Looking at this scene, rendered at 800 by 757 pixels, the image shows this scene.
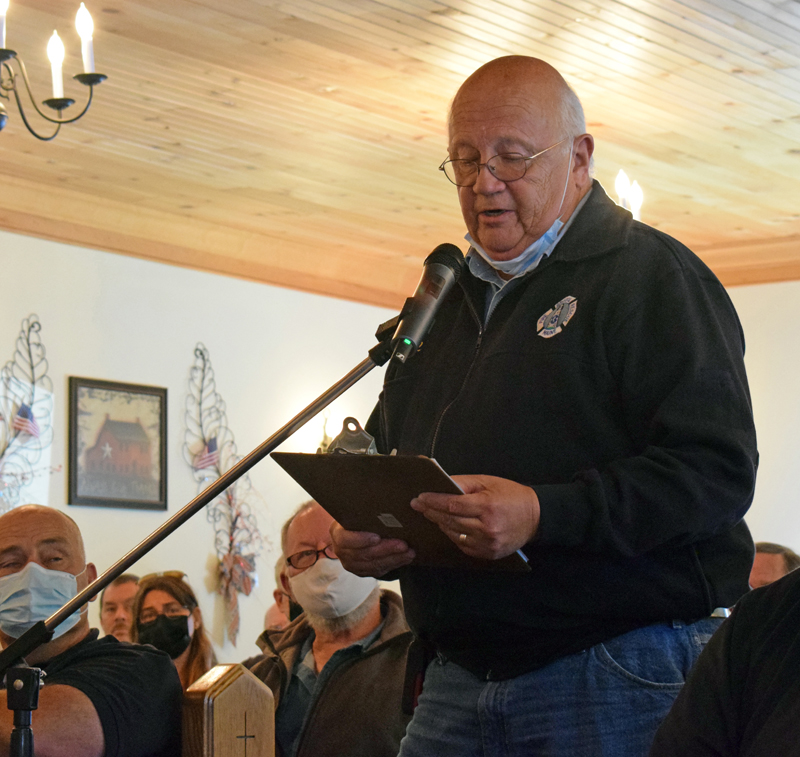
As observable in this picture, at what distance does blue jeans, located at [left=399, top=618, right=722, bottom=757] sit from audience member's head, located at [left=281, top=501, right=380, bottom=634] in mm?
1522

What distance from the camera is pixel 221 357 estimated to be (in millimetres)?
7492

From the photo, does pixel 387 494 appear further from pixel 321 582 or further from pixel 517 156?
pixel 321 582

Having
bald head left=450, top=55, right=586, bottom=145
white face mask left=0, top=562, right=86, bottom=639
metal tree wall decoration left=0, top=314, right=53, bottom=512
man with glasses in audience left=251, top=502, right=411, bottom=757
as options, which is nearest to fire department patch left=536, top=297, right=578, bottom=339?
bald head left=450, top=55, right=586, bottom=145

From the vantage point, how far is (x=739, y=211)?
23.5 feet

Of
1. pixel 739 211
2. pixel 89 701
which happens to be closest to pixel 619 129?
pixel 739 211

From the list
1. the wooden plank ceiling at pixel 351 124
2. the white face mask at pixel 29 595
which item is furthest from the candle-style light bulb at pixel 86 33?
the white face mask at pixel 29 595

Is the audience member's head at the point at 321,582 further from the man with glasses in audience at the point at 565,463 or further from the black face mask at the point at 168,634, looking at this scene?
the man with glasses in audience at the point at 565,463

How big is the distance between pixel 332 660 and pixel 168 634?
1905mm

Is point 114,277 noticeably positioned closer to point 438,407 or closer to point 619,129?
point 619,129

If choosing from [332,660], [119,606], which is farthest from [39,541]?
[119,606]

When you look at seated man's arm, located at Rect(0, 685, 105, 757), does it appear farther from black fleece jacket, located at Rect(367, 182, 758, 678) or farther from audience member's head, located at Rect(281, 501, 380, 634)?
audience member's head, located at Rect(281, 501, 380, 634)

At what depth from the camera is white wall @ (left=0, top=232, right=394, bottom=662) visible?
6598mm

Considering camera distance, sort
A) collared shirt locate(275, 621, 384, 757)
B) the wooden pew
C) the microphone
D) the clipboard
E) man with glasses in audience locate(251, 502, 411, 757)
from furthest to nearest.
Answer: collared shirt locate(275, 621, 384, 757) < man with glasses in audience locate(251, 502, 411, 757) < the microphone < the wooden pew < the clipboard

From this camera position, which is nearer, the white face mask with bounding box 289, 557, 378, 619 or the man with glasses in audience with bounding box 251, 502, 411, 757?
the man with glasses in audience with bounding box 251, 502, 411, 757
